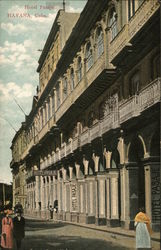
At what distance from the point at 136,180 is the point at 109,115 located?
3439mm

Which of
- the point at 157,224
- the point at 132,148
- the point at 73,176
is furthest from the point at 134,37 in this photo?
the point at 73,176

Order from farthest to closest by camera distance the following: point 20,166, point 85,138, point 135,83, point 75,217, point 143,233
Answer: point 20,166
point 75,217
point 85,138
point 135,83
point 143,233

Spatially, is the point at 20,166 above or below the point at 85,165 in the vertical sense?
above

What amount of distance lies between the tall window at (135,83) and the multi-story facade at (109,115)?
41 millimetres

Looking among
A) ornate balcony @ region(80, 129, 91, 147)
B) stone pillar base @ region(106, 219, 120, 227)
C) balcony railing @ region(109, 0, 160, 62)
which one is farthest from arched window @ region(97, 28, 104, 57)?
stone pillar base @ region(106, 219, 120, 227)

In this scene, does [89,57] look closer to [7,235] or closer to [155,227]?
[155,227]

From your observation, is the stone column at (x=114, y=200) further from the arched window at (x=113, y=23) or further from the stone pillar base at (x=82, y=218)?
the arched window at (x=113, y=23)

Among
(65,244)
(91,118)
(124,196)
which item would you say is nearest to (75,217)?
(91,118)

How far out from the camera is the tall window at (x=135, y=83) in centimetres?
2197

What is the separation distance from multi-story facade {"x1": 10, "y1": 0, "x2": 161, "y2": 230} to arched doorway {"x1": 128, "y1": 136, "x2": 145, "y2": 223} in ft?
0.14

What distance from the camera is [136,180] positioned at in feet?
74.7

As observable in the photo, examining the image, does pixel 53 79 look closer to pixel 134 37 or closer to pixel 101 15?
pixel 101 15

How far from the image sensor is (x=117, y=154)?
25.6 metres

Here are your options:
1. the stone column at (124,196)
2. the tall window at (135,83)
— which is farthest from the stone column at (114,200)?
the tall window at (135,83)
